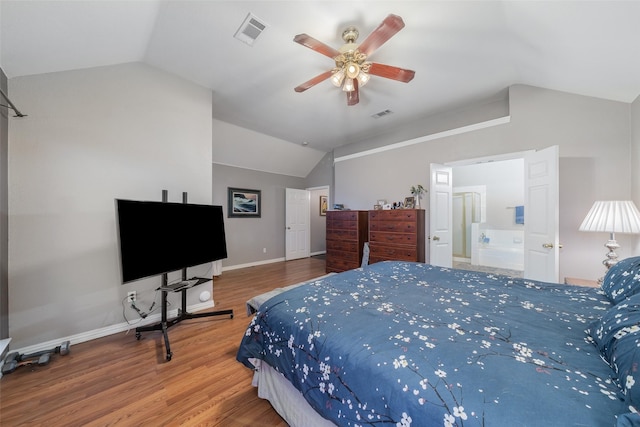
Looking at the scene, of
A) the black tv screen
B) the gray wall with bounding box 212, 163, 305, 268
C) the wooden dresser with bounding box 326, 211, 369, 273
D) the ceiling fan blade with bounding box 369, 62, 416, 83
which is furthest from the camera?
the gray wall with bounding box 212, 163, 305, 268

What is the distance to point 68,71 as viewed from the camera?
85.1 inches

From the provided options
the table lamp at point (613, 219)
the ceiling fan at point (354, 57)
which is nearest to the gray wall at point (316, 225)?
the ceiling fan at point (354, 57)

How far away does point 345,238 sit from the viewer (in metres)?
4.64

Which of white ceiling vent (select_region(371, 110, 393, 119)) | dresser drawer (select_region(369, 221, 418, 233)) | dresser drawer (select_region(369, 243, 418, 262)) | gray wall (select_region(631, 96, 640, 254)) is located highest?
white ceiling vent (select_region(371, 110, 393, 119))

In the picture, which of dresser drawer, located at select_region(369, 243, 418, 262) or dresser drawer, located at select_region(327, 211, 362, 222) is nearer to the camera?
dresser drawer, located at select_region(369, 243, 418, 262)

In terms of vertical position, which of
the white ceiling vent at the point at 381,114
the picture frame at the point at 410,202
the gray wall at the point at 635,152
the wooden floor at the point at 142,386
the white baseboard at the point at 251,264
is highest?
the white ceiling vent at the point at 381,114

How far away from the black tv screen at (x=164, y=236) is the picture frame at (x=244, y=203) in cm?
260

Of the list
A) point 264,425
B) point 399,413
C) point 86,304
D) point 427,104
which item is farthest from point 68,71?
point 427,104

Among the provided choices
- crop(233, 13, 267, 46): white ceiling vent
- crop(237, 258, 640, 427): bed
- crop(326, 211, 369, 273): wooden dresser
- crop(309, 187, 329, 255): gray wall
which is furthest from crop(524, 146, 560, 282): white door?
crop(309, 187, 329, 255): gray wall

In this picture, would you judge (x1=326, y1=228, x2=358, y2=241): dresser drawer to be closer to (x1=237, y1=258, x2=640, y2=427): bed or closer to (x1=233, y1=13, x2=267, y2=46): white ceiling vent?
(x1=237, y1=258, x2=640, y2=427): bed

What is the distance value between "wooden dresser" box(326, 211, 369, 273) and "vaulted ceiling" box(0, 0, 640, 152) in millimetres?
2327

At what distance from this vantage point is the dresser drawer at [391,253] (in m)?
3.69

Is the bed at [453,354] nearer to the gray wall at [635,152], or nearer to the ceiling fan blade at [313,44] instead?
the gray wall at [635,152]

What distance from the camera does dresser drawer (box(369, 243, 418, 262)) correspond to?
369 cm
